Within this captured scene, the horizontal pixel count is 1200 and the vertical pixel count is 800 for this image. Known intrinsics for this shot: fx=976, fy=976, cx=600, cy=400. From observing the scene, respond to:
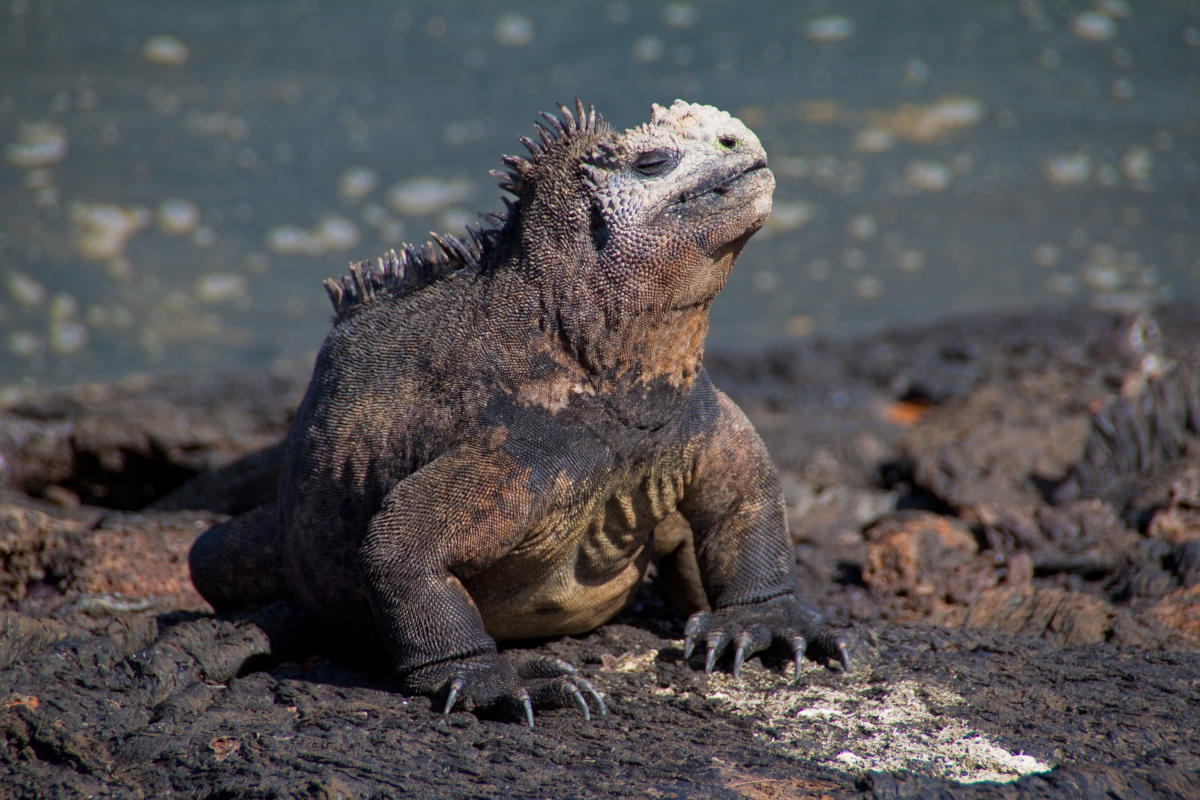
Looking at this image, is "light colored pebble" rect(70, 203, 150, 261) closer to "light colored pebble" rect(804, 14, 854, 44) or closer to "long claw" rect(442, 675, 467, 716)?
"light colored pebble" rect(804, 14, 854, 44)

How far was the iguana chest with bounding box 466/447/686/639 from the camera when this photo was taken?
2965 millimetres

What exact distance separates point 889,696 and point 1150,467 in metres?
3.03

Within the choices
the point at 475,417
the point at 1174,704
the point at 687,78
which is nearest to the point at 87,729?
the point at 475,417

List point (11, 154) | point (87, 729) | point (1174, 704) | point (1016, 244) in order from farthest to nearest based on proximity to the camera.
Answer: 1. point (1016, 244)
2. point (11, 154)
3. point (1174, 704)
4. point (87, 729)

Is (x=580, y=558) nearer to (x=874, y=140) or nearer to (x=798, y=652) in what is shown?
(x=798, y=652)

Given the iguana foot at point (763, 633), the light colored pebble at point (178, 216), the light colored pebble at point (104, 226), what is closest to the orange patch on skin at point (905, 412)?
the iguana foot at point (763, 633)

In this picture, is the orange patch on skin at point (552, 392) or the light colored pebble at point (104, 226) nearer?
the orange patch on skin at point (552, 392)

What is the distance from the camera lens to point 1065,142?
15055mm

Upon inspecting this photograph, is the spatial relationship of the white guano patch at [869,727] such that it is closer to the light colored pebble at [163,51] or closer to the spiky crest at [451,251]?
the spiky crest at [451,251]

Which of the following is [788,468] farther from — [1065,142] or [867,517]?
[1065,142]

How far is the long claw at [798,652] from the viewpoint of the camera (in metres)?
3.00

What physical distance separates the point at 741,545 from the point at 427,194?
13246mm

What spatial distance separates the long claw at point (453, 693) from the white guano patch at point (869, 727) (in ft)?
2.13

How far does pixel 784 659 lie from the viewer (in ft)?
10.3
